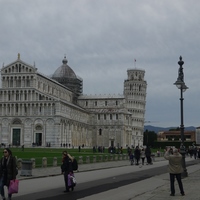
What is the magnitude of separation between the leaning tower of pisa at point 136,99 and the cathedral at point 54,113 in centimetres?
765

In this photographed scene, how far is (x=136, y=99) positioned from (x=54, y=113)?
55.9 m

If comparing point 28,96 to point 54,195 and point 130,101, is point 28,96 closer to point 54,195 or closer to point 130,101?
point 130,101

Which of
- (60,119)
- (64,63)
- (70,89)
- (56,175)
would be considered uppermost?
(64,63)

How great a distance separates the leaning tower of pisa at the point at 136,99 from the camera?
150 m

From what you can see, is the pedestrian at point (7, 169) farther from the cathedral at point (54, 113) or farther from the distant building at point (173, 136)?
the distant building at point (173, 136)

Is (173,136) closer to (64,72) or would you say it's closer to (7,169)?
(64,72)

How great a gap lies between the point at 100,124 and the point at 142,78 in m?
30.5

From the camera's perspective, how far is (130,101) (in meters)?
151

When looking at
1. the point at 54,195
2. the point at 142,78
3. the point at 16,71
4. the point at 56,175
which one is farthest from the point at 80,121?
the point at 54,195

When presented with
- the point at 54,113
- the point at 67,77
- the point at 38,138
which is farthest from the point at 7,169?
the point at 67,77

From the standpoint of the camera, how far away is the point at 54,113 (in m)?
102

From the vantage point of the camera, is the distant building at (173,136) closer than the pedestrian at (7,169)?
No

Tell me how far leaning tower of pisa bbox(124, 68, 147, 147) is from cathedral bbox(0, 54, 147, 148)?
7.65 metres

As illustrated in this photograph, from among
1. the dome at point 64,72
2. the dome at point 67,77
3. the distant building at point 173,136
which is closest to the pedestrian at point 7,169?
the dome at point 67,77
